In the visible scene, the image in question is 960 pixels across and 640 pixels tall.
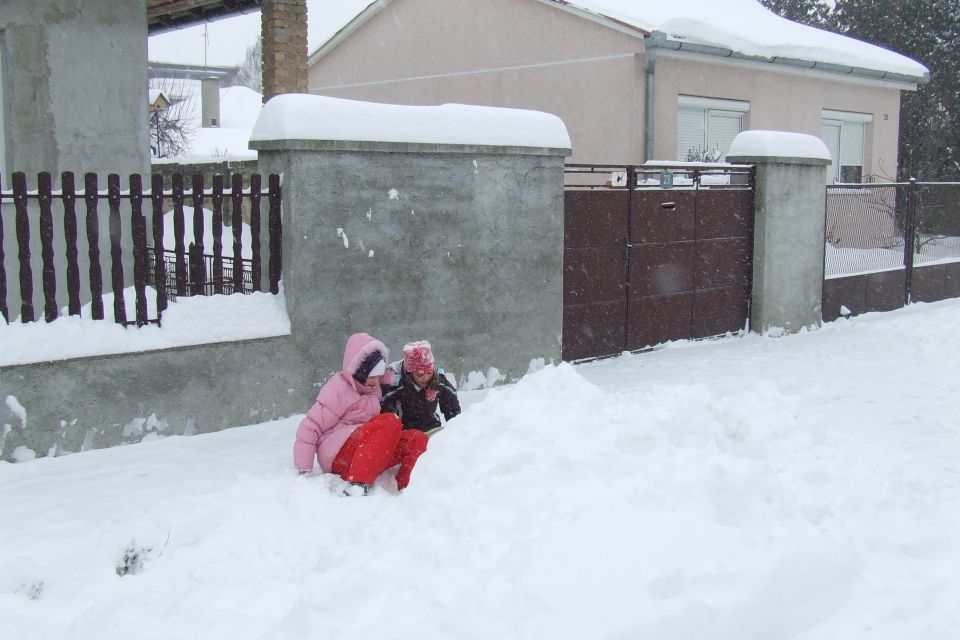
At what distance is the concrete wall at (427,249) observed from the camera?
6473 millimetres

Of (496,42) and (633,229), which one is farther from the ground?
(496,42)

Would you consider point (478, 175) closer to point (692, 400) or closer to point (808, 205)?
point (692, 400)

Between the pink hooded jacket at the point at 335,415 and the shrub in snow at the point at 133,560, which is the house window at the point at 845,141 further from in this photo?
the shrub in snow at the point at 133,560

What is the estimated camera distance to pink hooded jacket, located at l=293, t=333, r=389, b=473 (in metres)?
5.18

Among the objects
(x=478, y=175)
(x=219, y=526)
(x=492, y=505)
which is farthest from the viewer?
(x=478, y=175)

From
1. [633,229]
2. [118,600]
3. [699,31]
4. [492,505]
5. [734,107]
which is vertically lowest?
[118,600]

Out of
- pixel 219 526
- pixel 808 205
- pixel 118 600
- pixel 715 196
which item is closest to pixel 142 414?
pixel 219 526

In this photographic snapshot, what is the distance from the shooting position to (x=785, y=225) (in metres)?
10.4

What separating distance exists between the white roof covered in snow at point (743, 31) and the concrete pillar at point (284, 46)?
17.6 feet

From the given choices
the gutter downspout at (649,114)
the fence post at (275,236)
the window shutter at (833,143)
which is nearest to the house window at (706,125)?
the gutter downspout at (649,114)

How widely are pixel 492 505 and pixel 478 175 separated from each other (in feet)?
12.1

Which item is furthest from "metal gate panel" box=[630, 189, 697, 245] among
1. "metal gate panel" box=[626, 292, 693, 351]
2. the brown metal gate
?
"metal gate panel" box=[626, 292, 693, 351]

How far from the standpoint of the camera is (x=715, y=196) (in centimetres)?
980

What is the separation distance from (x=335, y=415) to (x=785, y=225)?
22.3 ft
